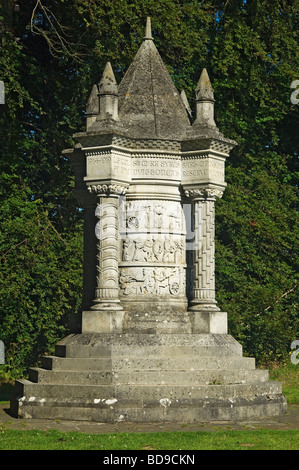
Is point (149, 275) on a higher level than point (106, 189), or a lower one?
lower

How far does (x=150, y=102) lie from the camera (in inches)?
576

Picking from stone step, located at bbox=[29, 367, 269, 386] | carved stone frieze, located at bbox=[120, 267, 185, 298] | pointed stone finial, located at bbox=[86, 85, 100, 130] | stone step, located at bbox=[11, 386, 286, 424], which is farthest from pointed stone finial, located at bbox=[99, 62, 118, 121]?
stone step, located at bbox=[11, 386, 286, 424]

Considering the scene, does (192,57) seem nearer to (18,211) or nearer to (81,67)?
(81,67)

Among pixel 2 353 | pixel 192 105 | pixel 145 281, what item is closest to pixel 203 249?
pixel 145 281

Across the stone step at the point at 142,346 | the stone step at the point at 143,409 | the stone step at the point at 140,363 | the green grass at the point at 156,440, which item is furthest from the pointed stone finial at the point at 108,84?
the green grass at the point at 156,440

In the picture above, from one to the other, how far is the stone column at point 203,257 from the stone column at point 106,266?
4.06 ft

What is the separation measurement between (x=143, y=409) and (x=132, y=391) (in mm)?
297

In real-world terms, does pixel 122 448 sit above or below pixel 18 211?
below

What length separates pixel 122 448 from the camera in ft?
31.8

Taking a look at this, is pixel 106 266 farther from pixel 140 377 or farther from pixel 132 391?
pixel 132 391

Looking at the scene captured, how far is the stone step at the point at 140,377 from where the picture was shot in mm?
12516

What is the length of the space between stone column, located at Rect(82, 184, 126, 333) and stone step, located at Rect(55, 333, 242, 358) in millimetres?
263

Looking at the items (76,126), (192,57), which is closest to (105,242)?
Answer: (76,126)

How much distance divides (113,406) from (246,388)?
6.94 feet
